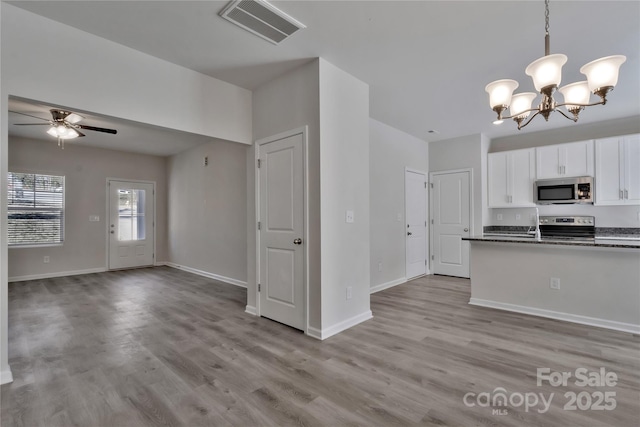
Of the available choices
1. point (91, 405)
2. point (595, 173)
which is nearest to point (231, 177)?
point (91, 405)

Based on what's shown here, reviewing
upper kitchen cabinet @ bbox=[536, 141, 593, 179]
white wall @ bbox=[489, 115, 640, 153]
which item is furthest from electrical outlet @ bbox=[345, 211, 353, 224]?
upper kitchen cabinet @ bbox=[536, 141, 593, 179]

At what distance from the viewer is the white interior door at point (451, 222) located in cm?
579

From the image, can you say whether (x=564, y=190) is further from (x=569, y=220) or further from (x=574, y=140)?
(x=574, y=140)

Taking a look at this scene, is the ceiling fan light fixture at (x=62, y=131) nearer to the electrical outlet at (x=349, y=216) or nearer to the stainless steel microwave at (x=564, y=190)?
the electrical outlet at (x=349, y=216)

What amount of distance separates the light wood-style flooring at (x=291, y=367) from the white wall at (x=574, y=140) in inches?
107

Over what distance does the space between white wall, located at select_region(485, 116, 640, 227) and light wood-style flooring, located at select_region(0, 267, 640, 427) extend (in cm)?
272

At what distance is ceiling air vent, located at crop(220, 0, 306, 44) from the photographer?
2.27m

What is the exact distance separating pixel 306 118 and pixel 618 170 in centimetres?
494

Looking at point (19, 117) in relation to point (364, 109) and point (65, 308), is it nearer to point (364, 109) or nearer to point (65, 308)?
point (65, 308)

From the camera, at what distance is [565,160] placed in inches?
197

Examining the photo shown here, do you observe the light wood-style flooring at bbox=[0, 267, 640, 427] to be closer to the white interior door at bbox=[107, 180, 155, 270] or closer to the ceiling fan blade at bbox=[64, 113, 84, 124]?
the ceiling fan blade at bbox=[64, 113, 84, 124]

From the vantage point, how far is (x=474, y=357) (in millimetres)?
2545

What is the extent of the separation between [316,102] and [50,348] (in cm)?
343

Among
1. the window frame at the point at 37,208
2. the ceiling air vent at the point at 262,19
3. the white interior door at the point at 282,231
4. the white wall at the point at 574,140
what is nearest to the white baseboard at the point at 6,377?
the white interior door at the point at 282,231
